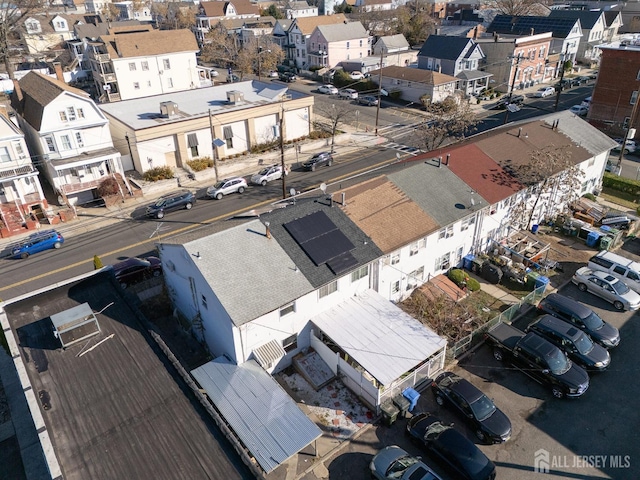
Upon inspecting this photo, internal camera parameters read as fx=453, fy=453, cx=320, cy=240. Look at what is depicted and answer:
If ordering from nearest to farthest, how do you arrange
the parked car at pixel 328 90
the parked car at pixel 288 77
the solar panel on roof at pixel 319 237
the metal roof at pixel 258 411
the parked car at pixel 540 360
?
1. the metal roof at pixel 258 411
2. the parked car at pixel 540 360
3. the solar panel on roof at pixel 319 237
4. the parked car at pixel 328 90
5. the parked car at pixel 288 77

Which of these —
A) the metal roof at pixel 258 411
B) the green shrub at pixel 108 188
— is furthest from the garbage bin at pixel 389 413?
the green shrub at pixel 108 188

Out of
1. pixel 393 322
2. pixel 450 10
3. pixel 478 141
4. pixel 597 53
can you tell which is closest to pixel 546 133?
pixel 478 141

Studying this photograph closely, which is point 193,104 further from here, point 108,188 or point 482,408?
point 482,408

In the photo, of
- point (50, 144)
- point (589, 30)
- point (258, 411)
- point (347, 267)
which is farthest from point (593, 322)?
point (589, 30)

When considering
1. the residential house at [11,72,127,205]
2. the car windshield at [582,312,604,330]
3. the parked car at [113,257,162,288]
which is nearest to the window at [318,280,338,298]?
the parked car at [113,257,162,288]

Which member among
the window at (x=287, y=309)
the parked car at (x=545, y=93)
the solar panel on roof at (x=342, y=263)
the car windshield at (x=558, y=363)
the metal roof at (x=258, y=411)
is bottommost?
the car windshield at (x=558, y=363)

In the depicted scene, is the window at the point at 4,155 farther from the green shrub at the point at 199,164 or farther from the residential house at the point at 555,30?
the residential house at the point at 555,30

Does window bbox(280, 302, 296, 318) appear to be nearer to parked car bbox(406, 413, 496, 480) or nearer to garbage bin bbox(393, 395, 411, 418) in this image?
garbage bin bbox(393, 395, 411, 418)

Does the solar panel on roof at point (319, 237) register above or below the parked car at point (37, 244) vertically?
above
